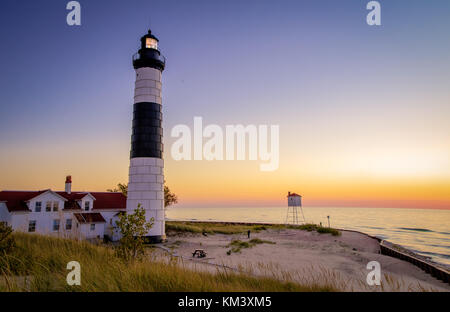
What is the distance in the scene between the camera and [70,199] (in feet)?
102

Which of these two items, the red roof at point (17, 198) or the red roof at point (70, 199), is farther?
the red roof at point (70, 199)

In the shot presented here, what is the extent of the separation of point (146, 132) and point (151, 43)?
371 inches

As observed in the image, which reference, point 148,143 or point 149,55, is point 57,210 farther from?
point 149,55

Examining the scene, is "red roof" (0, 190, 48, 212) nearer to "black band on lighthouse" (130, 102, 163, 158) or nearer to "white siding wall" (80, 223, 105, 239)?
"white siding wall" (80, 223, 105, 239)

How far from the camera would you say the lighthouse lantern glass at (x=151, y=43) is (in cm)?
2695

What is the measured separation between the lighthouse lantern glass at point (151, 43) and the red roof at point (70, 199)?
1888cm

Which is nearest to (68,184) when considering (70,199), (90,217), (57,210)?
(70,199)

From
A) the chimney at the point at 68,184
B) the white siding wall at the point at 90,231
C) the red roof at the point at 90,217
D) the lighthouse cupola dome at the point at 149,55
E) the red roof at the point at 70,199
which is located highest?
the lighthouse cupola dome at the point at 149,55

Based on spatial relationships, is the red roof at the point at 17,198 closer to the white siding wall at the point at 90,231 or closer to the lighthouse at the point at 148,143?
the white siding wall at the point at 90,231

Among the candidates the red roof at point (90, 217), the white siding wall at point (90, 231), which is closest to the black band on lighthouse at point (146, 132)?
the red roof at point (90, 217)
